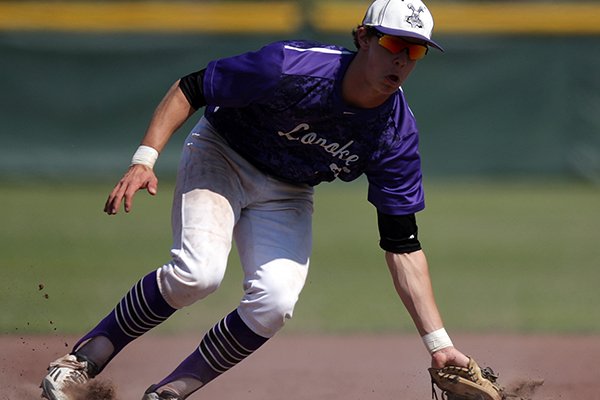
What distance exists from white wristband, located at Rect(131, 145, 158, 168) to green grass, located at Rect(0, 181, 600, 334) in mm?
2594

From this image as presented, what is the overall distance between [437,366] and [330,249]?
541cm

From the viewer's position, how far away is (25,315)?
685 centimetres

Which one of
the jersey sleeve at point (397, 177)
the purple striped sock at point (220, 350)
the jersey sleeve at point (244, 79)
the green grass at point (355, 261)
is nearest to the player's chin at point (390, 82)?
the jersey sleeve at point (397, 177)

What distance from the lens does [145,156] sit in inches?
157

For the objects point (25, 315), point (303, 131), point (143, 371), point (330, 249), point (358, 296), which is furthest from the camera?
point (330, 249)

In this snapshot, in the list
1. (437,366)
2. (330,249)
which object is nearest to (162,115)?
(437,366)

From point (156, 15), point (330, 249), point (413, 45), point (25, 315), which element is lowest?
point (330, 249)

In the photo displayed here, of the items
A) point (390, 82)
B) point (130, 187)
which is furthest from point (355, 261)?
point (130, 187)

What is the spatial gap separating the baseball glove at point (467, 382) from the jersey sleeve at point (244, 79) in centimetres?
135

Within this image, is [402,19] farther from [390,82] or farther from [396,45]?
[390,82]

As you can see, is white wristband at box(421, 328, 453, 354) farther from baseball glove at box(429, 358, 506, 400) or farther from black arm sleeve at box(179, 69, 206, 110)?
black arm sleeve at box(179, 69, 206, 110)

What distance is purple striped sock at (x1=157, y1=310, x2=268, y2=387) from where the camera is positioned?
14.0 feet

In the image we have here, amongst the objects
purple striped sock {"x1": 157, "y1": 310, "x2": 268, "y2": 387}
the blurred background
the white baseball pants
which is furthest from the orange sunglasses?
the blurred background

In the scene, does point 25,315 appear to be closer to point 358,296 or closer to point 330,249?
point 358,296
